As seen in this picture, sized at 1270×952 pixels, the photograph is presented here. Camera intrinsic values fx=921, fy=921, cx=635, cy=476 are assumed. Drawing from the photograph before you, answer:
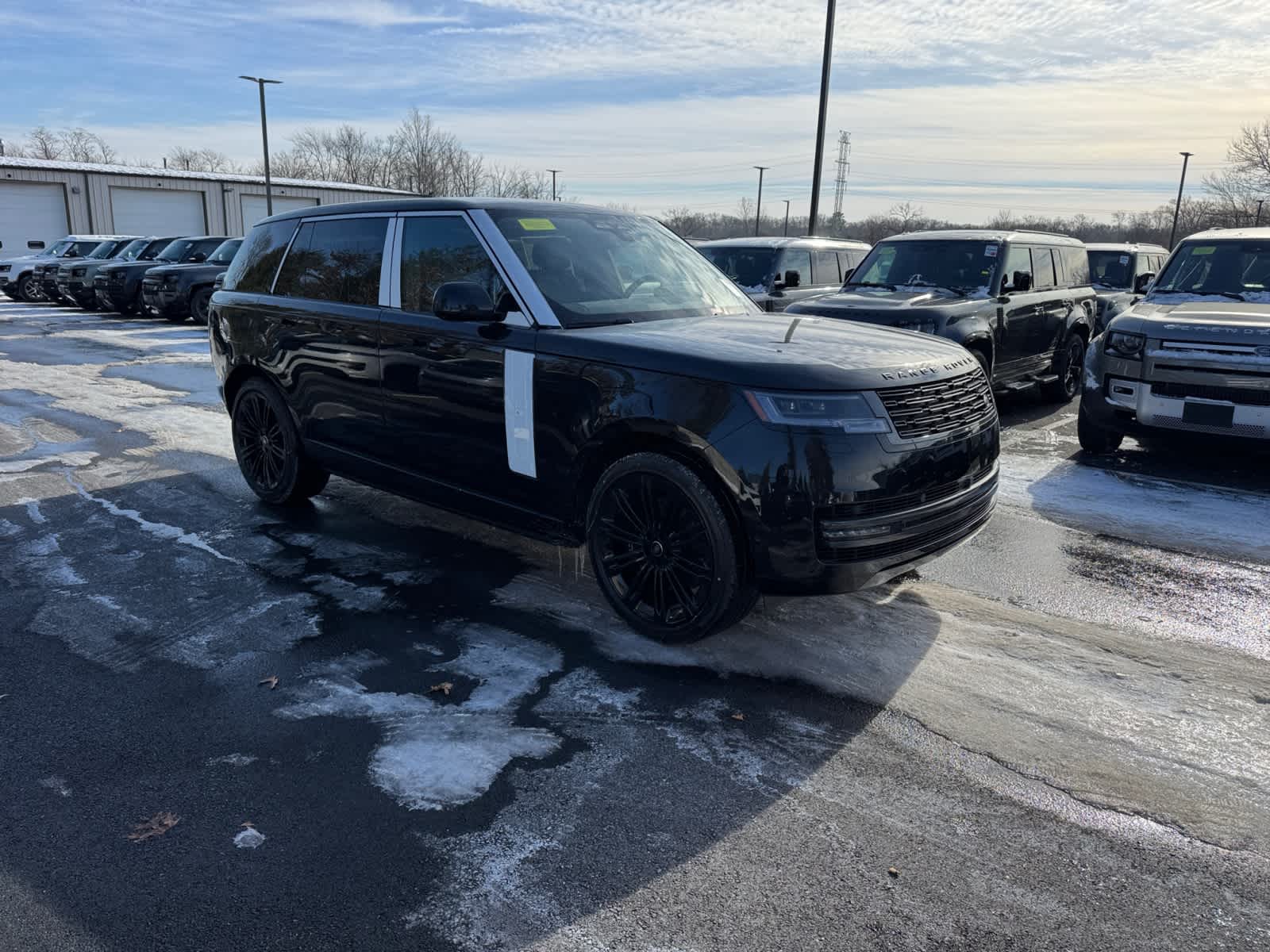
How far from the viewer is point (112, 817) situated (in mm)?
2826

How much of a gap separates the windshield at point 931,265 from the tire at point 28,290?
25.0 meters

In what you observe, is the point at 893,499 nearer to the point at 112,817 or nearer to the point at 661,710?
the point at 661,710

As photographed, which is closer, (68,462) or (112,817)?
(112,817)

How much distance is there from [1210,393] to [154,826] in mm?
7073

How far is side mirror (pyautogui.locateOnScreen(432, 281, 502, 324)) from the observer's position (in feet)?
13.6

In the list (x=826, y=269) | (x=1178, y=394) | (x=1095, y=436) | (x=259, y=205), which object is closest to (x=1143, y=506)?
(x=1178, y=394)

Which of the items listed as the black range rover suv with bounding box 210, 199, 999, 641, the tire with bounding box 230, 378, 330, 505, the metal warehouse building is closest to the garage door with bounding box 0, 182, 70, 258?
the metal warehouse building

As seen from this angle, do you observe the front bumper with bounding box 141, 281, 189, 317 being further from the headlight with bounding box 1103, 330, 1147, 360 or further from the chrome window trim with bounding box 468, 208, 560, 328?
the headlight with bounding box 1103, 330, 1147, 360

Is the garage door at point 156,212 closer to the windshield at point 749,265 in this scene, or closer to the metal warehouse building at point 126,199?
the metal warehouse building at point 126,199

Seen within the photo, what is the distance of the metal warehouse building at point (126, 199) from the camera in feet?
136

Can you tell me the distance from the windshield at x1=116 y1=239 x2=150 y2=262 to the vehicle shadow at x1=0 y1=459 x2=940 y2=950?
21447 mm

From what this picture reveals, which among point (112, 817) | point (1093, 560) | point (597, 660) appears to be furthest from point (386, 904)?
point (1093, 560)

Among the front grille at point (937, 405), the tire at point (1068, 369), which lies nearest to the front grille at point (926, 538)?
the front grille at point (937, 405)

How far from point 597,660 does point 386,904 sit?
154cm
